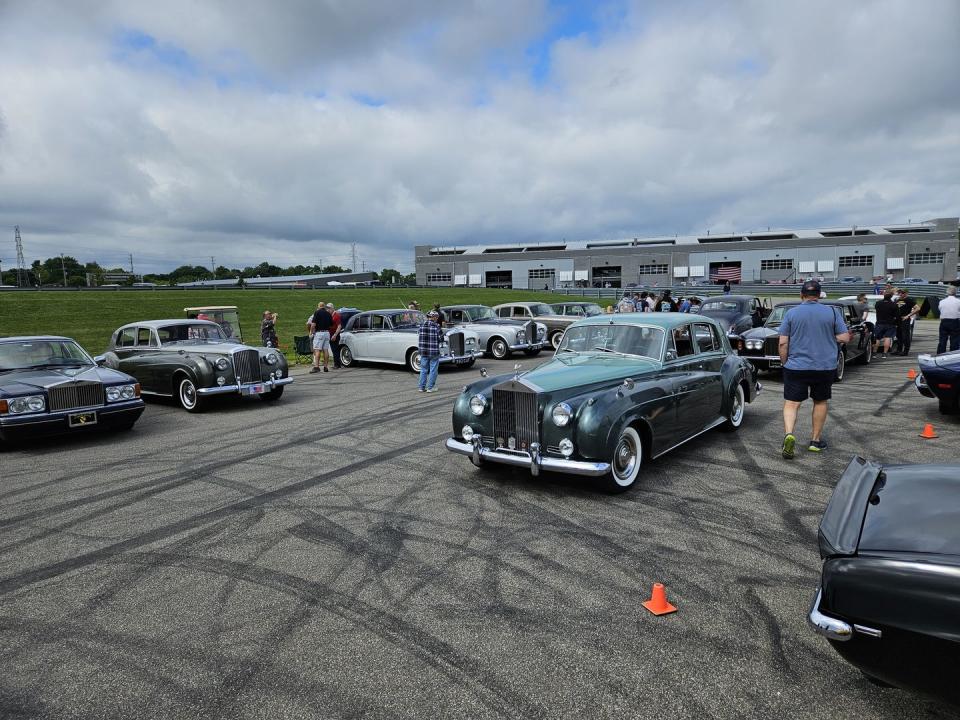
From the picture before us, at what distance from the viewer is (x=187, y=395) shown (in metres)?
10.2

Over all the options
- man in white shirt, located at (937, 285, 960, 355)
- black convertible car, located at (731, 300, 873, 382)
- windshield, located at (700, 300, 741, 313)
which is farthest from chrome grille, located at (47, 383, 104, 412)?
windshield, located at (700, 300, 741, 313)

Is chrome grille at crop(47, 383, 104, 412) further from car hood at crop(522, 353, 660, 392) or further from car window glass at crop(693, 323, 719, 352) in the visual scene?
car window glass at crop(693, 323, 719, 352)

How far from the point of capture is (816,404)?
247 inches

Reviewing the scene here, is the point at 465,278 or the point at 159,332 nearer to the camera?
the point at 159,332

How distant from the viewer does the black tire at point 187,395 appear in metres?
9.85

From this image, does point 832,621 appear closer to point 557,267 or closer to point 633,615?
point 633,615

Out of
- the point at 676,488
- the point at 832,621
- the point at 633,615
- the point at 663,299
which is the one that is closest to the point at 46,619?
the point at 633,615

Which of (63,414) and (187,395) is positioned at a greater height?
(63,414)

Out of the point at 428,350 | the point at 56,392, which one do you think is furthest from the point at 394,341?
the point at 56,392

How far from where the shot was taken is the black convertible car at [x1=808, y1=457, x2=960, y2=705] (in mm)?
1997

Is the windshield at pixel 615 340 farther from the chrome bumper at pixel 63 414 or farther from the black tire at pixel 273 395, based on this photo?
the black tire at pixel 273 395

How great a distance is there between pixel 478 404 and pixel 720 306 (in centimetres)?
1392

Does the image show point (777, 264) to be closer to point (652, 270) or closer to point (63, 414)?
point (652, 270)

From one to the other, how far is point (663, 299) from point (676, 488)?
15957mm
